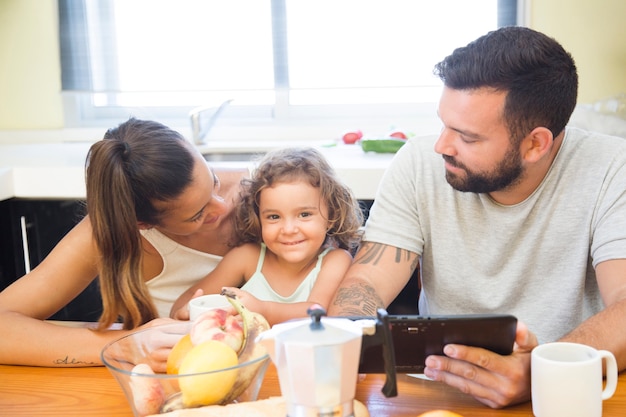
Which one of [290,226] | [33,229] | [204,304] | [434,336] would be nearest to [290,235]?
[290,226]

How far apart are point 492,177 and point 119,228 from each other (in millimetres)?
743

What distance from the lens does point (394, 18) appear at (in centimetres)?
269

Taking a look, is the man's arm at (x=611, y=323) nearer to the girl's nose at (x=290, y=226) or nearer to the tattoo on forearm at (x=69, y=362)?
the girl's nose at (x=290, y=226)

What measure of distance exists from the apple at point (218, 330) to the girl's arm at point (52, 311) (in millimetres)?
334

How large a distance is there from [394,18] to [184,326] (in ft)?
6.09

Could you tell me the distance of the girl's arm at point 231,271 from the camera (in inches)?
67.2

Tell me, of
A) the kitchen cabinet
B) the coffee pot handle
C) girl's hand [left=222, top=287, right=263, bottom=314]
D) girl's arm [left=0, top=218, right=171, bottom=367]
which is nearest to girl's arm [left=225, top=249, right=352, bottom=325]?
girl's hand [left=222, top=287, right=263, bottom=314]

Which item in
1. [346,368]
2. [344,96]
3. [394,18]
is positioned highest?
[394,18]

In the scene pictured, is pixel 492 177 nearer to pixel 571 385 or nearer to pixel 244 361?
pixel 571 385

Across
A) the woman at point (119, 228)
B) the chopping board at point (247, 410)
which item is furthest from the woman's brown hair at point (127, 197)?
the chopping board at point (247, 410)

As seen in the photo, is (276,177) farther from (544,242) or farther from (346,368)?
(346,368)

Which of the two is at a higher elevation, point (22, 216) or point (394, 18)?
point (394, 18)

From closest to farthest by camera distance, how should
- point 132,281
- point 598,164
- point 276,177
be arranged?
point 132,281 < point 598,164 < point 276,177

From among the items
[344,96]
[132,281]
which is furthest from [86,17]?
[132,281]
